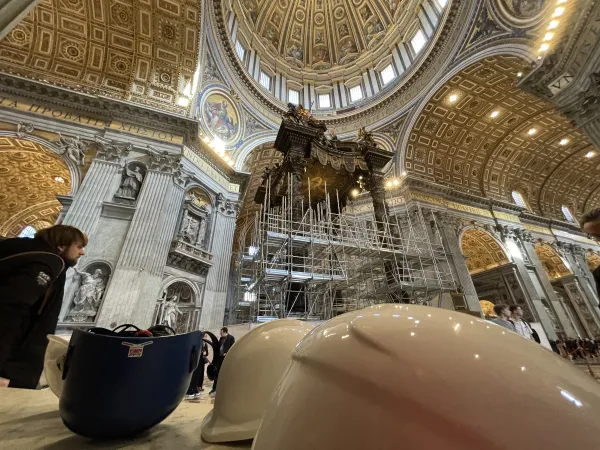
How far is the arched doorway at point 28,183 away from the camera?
332 inches

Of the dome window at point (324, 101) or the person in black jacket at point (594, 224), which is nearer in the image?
the person in black jacket at point (594, 224)

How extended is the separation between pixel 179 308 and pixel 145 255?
6.45 feet

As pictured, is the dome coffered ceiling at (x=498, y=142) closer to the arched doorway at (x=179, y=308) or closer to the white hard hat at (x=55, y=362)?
the arched doorway at (x=179, y=308)

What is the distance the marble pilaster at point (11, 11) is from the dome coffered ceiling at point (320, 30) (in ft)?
49.1

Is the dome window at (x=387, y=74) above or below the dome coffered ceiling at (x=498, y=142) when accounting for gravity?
above

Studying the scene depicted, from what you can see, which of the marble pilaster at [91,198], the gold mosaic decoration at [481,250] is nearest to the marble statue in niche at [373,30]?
the gold mosaic decoration at [481,250]

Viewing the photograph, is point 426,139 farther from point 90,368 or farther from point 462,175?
point 90,368

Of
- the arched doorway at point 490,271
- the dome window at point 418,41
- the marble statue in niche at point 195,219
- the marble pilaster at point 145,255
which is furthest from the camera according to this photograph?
the dome window at point 418,41

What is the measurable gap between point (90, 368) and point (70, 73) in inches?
548

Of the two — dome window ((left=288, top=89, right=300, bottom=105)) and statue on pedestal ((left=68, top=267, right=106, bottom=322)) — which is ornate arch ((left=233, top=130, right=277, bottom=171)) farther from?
statue on pedestal ((left=68, top=267, right=106, bottom=322))

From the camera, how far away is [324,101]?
60.5ft

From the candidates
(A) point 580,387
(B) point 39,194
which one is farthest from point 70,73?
(A) point 580,387

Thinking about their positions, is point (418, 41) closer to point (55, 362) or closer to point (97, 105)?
point (97, 105)

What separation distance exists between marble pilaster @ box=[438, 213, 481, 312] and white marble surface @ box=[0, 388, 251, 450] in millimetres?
11746
